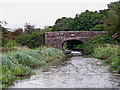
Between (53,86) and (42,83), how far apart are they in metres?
0.74

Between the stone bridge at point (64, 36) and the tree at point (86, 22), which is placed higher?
the tree at point (86, 22)

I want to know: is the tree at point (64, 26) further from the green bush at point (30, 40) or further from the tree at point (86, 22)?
the green bush at point (30, 40)

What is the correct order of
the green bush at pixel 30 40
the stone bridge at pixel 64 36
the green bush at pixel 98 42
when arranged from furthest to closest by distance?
1. the stone bridge at pixel 64 36
2. the green bush at pixel 30 40
3. the green bush at pixel 98 42

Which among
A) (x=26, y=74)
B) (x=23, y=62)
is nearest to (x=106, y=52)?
(x=23, y=62)

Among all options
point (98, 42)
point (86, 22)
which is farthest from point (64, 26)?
point (98, 42)

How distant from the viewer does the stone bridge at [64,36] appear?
94.1 ft

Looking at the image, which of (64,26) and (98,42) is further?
(64,26)

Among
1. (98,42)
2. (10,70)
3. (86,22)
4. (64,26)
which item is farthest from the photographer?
(64,26)

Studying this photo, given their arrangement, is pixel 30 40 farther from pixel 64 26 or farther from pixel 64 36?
pixel 64 26

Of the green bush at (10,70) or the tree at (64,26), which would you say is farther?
the tree at (64,26)

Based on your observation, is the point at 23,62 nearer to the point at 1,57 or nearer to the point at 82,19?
the point at 1,57

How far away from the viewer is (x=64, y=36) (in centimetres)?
2884

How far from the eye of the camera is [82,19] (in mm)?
37250

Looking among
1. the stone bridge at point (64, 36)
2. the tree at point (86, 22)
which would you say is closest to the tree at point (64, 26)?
the tree at point (86, 22)
